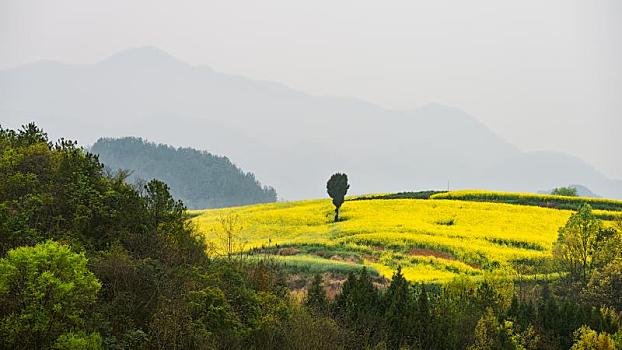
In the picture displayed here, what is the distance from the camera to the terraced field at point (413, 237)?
42938 mm

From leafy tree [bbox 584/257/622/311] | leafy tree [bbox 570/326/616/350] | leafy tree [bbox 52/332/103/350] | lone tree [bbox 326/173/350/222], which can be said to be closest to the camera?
leafy tree [bbox 52/332/103/350]

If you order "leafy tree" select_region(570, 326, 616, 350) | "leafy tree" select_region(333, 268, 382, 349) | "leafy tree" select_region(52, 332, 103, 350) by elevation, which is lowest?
"leafy tree" select_region(570, 326, 616, 350)

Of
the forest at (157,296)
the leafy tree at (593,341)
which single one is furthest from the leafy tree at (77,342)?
the leafy tree at (593,341)

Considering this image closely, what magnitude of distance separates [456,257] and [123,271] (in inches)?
1263

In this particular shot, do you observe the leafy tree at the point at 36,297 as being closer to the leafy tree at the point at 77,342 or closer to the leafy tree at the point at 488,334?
the leafy tree at the point at 77,342

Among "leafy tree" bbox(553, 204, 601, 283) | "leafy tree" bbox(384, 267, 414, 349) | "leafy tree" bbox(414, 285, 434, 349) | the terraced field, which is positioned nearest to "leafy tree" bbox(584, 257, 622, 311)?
"leafy tree" bbox(553, 204, 601, 283)

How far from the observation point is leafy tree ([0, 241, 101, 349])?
1427cm

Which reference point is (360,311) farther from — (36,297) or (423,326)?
(36,297)

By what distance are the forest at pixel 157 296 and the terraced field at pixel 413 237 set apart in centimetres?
1182

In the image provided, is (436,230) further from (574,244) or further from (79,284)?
(79,284)

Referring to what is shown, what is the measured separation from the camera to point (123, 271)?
18312mm

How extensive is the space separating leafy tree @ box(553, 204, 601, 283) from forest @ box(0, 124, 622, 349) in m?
6.86

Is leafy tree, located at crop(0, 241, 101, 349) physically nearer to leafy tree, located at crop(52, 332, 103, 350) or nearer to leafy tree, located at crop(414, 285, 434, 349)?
leafy tree, located at crop(52, 332, 103, 350)

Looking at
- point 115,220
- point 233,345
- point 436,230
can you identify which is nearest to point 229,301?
point 233,345
